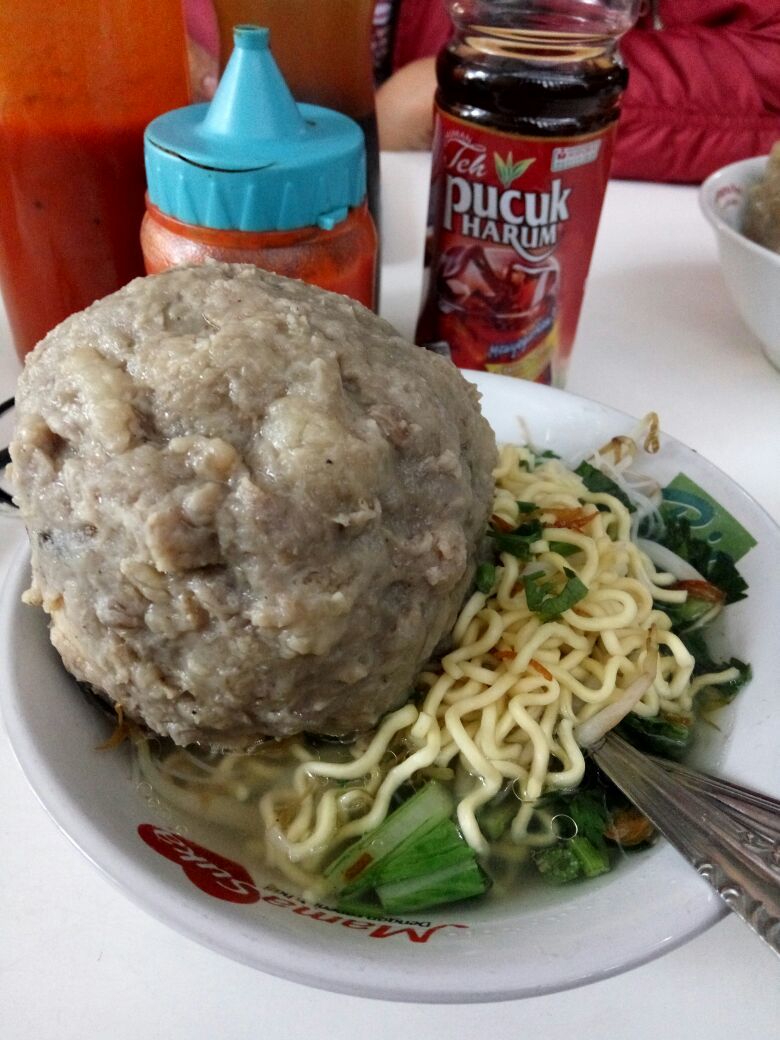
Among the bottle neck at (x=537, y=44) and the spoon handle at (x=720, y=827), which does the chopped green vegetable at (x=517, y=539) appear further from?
the bottle neck at (x=537, y=44)

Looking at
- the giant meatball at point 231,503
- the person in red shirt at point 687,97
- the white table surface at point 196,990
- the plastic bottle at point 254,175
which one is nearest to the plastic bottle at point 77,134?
the plastic bottle at point 254,175

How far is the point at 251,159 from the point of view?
1.03 metres

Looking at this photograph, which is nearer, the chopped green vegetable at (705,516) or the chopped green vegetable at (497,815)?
the chopped green vegetable at (497,815)

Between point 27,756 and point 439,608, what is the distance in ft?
1.36

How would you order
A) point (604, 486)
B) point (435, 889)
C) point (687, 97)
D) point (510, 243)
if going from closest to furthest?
point (435, 889) < point (604, 486) < point (510, 243) < point (687, 97)

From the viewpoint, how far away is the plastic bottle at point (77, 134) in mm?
1271

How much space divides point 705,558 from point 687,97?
6.93 ft

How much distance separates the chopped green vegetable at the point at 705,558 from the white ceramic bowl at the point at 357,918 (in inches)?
1.9

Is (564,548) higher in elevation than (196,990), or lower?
higher

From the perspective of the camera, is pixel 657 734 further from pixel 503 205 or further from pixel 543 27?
pixel 543 27

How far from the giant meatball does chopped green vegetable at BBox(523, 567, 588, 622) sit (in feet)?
0.70

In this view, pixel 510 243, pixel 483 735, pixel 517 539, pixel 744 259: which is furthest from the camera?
pixel 744 259

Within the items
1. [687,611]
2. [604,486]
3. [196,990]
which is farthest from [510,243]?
[196,990]

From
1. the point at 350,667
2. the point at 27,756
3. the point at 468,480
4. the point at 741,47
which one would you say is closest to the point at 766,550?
the point at 468,480
